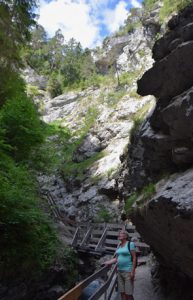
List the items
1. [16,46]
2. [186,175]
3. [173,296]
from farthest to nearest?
[16,46] → [173,296] → [186,175]

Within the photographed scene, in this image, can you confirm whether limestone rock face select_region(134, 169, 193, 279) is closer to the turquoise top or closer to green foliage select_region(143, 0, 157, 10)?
the turquoise top

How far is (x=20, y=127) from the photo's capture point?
16.8m

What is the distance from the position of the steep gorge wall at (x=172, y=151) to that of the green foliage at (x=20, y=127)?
730cm

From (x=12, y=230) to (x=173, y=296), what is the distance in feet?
17.0

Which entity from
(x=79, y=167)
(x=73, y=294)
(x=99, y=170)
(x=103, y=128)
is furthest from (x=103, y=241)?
(x=103, y=128)

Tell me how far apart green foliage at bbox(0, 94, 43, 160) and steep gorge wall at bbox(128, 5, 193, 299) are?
24.0 feet

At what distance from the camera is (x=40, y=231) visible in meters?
12.2

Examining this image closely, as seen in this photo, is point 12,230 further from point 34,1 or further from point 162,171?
point 34,1

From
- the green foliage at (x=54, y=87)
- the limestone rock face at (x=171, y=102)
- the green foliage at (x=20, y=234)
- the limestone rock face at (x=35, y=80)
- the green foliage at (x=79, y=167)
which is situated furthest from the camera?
the limestone rock face at (x=35, y=80)

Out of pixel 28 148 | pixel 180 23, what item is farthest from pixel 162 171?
pixel 28 148

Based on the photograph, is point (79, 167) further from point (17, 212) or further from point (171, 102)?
point (171, 102)

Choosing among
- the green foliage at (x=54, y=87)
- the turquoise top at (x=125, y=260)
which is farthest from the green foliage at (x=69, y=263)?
the green foliage at (x=54, y=87)

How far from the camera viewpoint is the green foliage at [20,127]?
1675cm

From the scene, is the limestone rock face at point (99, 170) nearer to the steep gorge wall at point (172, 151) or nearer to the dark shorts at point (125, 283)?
the steep gorge wall at point (172, 151)
